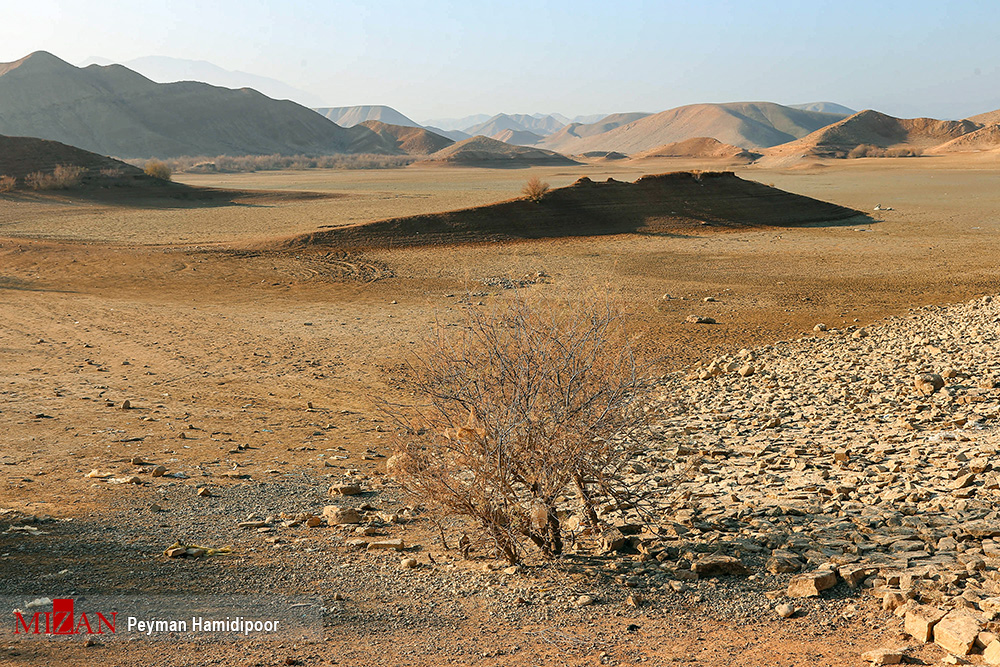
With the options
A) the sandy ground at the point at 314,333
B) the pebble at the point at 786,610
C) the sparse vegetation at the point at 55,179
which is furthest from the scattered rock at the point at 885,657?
the sparse vegetation at the point at 55,179

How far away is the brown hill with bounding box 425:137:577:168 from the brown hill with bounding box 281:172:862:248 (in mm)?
72993

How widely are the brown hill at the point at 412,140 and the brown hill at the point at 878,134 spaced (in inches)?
2255

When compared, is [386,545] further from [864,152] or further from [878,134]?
[878,134]

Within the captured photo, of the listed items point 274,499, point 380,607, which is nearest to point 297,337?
point 274,499

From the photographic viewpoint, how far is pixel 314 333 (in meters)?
13.4

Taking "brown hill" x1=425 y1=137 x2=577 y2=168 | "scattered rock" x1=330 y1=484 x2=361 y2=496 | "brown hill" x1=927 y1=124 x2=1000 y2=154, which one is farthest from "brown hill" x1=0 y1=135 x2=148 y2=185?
"brown hill" x1=927 y1=124 x2=1000 y2=154

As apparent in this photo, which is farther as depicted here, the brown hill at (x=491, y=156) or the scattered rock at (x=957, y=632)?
the brown hill at (x=491, y=156)

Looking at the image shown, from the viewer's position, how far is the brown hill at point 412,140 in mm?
138250

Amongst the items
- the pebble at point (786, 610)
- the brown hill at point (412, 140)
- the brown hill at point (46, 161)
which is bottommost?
the pebble at point (786, 610)

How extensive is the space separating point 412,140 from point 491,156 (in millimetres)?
38029

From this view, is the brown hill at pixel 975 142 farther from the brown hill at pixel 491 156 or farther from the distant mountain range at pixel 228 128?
the brown hill at pixel 491 156

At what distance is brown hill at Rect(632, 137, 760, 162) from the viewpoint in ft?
340

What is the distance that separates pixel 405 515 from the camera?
6.07m

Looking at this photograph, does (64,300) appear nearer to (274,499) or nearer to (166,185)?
(274,499)
